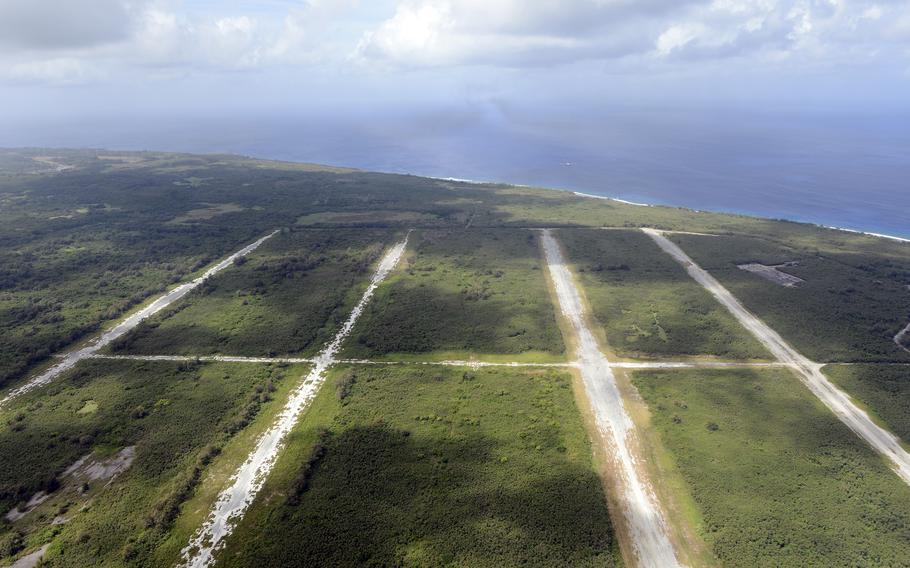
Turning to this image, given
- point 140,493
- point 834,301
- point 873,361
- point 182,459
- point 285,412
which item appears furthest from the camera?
point 834,301

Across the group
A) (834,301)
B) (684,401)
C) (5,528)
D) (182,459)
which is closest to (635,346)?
(684,401)

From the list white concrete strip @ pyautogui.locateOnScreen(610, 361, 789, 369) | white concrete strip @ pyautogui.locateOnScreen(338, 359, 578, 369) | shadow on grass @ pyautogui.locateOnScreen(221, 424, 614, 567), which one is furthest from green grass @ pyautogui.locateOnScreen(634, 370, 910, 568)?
white concrete strip @ pyautogui.locateOnScreen(338, 359, 578, 369)

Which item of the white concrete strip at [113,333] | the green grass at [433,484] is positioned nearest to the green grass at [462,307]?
the green grass at [433,484]

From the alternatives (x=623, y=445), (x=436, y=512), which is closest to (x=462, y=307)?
(x=623, y=445)

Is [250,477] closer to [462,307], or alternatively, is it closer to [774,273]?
[462,307]

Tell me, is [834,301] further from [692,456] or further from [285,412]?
[285,412]

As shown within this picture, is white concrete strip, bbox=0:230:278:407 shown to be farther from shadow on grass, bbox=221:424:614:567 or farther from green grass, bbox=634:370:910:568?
green grass, bbox=634:370:910:568
